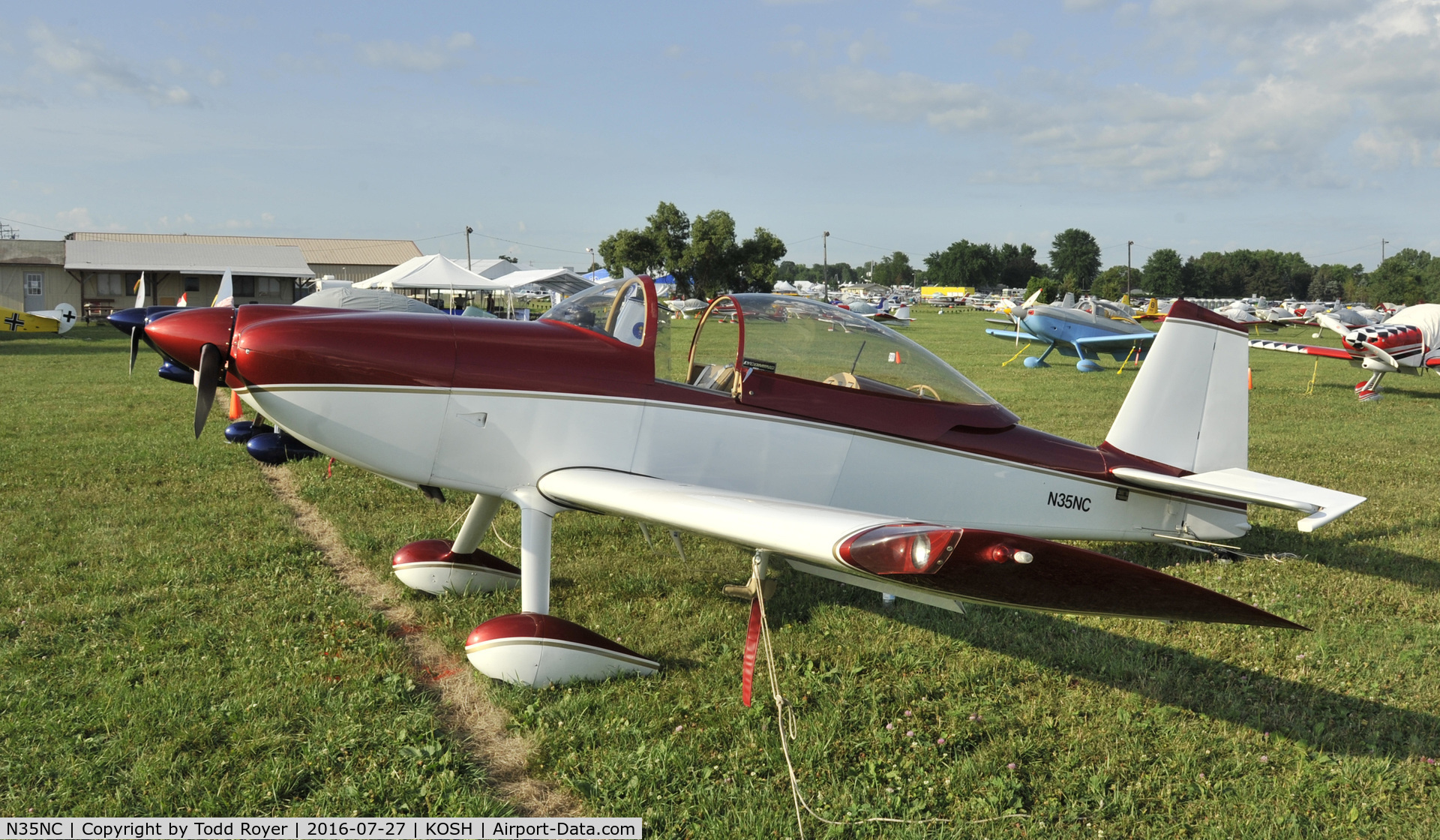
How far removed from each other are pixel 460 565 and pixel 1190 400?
499 cm

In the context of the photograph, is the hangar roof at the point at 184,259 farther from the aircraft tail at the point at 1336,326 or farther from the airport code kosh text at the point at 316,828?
the aircraft tail at the point at 1336,326

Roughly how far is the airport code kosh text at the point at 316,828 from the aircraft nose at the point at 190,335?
2127 mm

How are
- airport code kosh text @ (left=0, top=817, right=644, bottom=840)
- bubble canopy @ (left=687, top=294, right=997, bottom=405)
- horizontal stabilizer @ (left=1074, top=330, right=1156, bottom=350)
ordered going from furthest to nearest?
horizontal stabilizer @ (left=1074, top=330, right=1156, bottom=350)
bubble canopy @ (left=687, top=294, right=997, bottom=405)
airport code kosh text @ (left=0, top=817, right=644, bottom=840)

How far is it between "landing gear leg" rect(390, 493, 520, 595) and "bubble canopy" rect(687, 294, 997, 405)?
1790mm

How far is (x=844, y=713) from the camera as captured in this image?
4059 mm

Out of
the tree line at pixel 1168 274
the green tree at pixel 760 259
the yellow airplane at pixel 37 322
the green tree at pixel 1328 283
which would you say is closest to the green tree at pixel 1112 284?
the tree line at pixel 1168 274

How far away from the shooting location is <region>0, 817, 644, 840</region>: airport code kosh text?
3055 millimetres

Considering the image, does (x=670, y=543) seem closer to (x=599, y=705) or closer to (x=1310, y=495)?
(x=599, y=705)

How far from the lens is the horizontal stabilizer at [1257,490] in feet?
14.7

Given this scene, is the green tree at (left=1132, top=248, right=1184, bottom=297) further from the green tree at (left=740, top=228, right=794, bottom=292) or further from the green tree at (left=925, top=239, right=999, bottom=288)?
the green tree at (left=740, top=228, right=794, bottom=292)

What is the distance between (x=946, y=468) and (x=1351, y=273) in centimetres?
17909

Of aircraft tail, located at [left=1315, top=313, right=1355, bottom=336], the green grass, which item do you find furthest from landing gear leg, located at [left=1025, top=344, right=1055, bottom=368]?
the green grass

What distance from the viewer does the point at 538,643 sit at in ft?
13.8

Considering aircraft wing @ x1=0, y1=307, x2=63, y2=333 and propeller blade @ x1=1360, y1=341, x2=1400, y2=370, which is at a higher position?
propeller blade @ x1=1360, y1=341, x2=1400, y2=370
